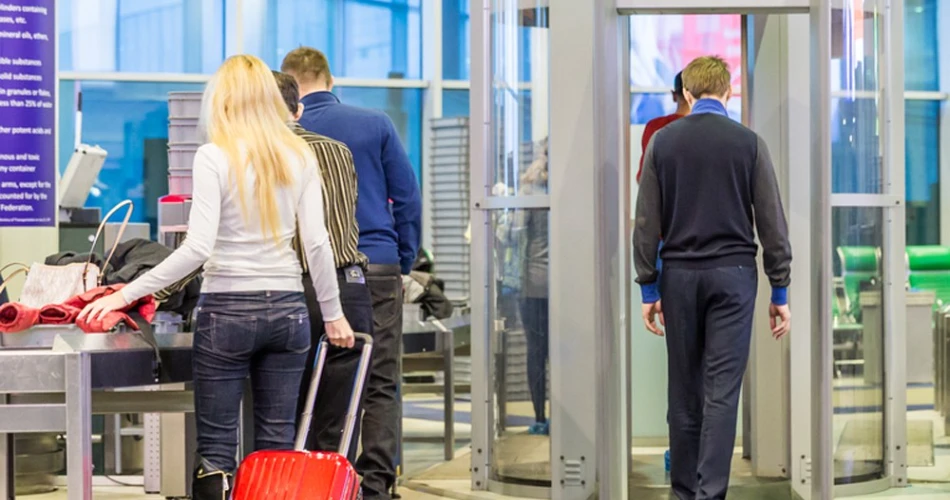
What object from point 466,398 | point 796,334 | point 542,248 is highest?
point 542,248

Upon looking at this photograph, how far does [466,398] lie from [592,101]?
18.8 ft

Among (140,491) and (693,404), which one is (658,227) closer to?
(693,404)

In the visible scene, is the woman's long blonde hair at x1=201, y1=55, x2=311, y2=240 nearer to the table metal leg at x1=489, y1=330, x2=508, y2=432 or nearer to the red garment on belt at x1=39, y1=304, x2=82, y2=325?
the red garment on belt at x1=39, y1=304, x2=82, y2=325

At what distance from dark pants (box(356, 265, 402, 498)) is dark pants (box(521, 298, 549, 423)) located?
1.03 meters

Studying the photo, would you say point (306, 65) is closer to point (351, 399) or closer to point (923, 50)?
point (351, 399)

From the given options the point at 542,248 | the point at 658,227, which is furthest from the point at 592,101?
the point at 658,227

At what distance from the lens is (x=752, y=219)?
14.2 ft

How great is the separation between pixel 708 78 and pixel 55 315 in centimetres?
210

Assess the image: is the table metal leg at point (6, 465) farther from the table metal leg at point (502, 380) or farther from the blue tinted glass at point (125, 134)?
the blue tinted glass at point (125, 134)

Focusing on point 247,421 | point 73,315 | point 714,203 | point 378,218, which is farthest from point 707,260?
point 73,315

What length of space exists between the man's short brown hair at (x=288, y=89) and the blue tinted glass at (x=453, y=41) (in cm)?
896

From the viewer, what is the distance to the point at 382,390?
170 inches

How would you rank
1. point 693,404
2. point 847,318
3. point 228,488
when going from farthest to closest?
point 847,318 < point 693,404 < point 228,488

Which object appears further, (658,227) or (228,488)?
(658,227)
